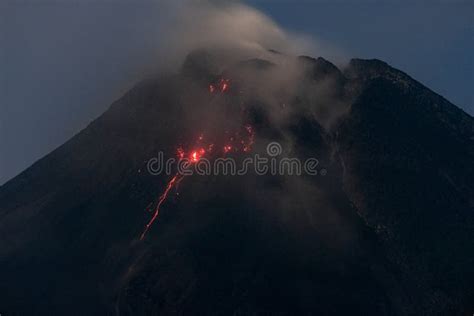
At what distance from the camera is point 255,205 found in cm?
7381

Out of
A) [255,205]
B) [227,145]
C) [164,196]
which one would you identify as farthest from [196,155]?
[255,205]

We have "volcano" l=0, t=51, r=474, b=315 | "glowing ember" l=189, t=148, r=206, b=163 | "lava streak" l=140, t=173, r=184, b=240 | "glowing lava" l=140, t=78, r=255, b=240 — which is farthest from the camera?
"glowing lava" l=140, t=78, r=255, b=240

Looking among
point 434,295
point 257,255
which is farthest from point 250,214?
point 434,295

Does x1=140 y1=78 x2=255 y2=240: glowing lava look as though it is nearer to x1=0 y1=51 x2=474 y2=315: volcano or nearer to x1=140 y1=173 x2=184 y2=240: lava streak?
x1=0 y1=51 x2=474 y2=315: volcano

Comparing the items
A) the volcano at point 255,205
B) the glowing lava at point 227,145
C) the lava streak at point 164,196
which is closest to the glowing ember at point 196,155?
the glowing lava at point 227,145

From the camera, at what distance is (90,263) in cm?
7131

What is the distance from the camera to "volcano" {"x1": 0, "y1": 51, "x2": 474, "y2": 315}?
2532 inches

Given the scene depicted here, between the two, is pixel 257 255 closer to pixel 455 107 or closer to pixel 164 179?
pixel 164 179

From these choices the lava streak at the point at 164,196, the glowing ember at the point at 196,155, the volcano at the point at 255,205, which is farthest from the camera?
the glowing ember at the point at 196,155

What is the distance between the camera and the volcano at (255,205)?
211 ft

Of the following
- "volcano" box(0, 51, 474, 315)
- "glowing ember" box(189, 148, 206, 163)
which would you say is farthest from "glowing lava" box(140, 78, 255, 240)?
"volcano" box(0, 51, 474, 315)

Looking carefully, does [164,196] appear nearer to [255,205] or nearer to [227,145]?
[255,205]

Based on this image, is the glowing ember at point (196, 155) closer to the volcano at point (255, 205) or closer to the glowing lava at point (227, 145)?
the glowing lava at point (227, 145)

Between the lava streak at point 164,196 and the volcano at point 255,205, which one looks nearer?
the volcano at point 255,205
